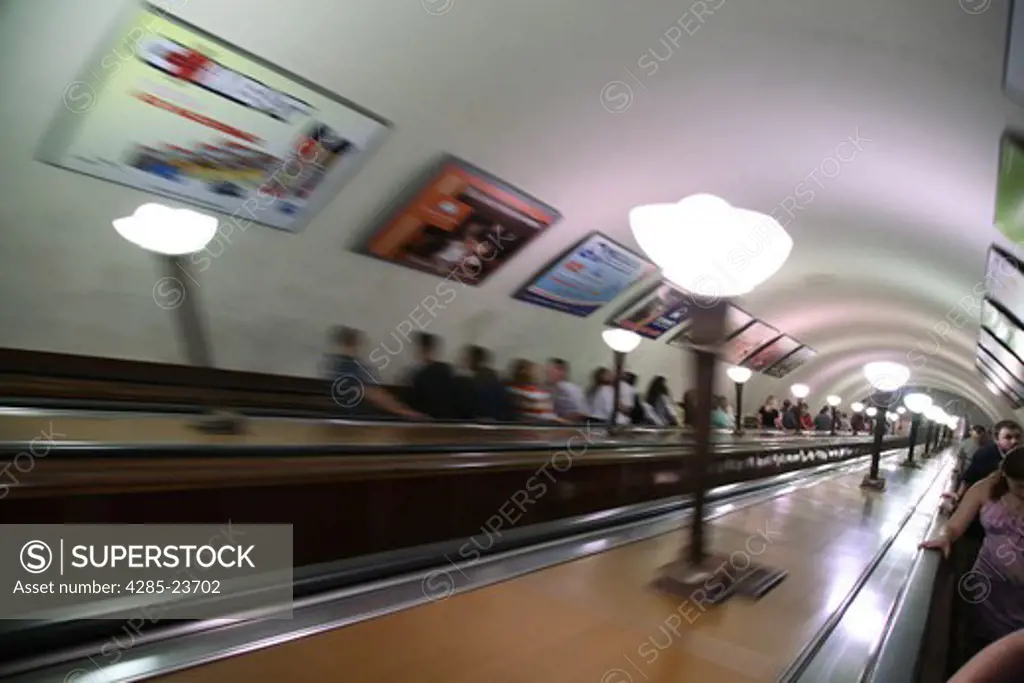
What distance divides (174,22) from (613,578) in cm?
372

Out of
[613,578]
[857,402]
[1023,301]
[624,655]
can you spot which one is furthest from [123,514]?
[857,402]

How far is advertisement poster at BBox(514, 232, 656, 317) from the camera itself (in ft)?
23.5

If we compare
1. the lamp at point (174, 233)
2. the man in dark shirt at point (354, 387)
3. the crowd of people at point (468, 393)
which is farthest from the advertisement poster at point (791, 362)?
the lamp at point (174, 233)

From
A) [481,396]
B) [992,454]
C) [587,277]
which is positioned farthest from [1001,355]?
[481,396]

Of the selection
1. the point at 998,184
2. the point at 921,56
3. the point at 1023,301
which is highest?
the point at 921,56

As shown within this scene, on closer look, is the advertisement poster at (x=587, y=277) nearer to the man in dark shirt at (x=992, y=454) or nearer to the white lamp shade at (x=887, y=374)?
the white lamp shade at (x=887, y=374)

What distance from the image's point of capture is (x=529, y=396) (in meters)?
5.62

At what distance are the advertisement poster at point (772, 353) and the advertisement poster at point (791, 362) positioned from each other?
39 cm

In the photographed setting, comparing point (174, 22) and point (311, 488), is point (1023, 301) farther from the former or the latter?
point (174, 22)

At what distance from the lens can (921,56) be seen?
10.4 feet

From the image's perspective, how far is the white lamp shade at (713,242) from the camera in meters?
1.55

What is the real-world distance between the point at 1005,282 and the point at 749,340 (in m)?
6.27

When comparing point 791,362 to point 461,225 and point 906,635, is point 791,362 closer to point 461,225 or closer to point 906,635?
point 461,225

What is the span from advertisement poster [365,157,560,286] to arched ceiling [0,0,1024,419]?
17 centimetres
